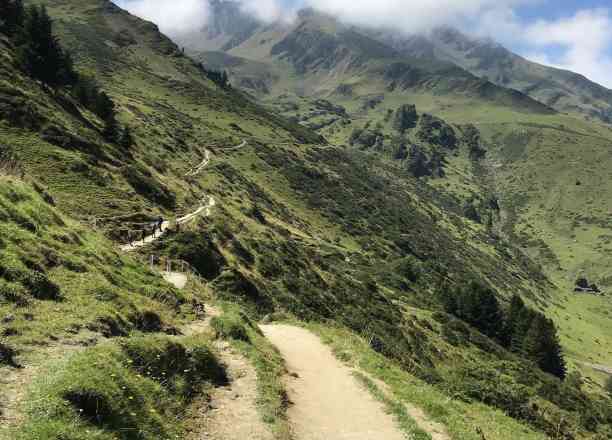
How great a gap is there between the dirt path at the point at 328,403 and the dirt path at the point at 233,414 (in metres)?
1.26

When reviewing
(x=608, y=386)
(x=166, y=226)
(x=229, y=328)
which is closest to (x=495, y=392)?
(x=229, y=328)

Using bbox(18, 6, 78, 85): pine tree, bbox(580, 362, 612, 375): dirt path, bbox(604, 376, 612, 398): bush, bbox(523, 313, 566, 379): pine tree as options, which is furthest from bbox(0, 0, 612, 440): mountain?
bbox(580, 362, 612, 375): dirt path

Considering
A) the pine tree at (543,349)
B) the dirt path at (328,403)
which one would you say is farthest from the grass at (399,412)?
the pine tree at (543,349)

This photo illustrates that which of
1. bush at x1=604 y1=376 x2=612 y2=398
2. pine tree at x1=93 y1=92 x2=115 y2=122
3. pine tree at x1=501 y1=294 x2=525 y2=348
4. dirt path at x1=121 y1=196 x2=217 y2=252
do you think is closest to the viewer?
dirt path at x1=121 y1=196 x2=217 y2=252

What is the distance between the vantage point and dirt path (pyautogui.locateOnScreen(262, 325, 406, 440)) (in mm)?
12703

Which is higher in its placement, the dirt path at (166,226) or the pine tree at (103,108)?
the pine tree at (103,108)

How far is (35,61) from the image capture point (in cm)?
5300

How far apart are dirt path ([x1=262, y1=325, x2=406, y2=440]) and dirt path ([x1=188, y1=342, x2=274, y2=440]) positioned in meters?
1.26

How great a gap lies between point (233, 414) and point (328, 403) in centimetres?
410

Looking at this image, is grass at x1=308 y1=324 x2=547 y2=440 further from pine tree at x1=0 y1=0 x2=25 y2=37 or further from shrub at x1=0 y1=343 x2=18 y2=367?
pine tree at x1=0 y1=0 x2=25 y2=37

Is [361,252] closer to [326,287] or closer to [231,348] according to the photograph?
[326,287]

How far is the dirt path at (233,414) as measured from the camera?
10789 millimetres

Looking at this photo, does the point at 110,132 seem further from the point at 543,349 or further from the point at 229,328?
the point at 543,349

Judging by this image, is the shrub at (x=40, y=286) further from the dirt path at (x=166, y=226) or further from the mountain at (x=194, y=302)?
the dirt path at (x=166, y=226)
